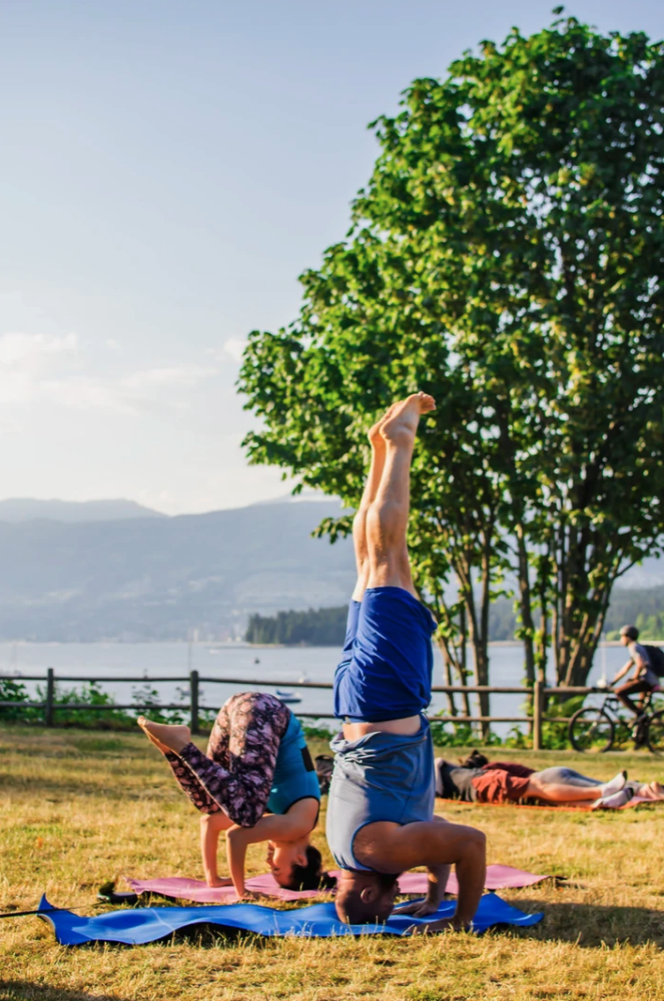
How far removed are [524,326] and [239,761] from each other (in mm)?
11265

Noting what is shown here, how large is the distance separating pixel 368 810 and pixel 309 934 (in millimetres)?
612

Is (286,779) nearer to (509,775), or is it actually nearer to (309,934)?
(309,934)

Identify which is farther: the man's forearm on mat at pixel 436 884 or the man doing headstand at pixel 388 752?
the man's forearm on mat at pixel 436 884

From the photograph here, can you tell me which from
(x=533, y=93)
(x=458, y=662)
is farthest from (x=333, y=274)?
(x=458, y=662)

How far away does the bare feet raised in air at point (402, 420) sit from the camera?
5.46m

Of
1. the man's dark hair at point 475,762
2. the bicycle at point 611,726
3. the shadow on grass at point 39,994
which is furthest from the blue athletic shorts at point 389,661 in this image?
the bicycle at point 611,726

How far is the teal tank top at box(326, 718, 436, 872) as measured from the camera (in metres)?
4.93

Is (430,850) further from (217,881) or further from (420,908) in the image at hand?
Result: (217,881)

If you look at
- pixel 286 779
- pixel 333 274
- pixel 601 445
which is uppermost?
pixel 333 274

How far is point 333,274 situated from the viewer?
18.9 meters

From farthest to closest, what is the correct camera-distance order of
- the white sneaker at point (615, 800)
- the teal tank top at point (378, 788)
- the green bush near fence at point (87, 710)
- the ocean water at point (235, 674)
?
the ocean water at point (235, 674)
the green bush near fence at point (87, 710)
the white sneaker at point (615, 800)
the teal tank top at point (378, 788)

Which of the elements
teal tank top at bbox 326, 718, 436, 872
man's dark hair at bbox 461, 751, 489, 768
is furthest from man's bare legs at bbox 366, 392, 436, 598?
man's dark hair at bbox 461, 751, 489, 768

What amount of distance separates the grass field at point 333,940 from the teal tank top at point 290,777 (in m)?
1.09

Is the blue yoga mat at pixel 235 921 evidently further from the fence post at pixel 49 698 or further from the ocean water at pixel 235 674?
the fence post at pixel 49 698
